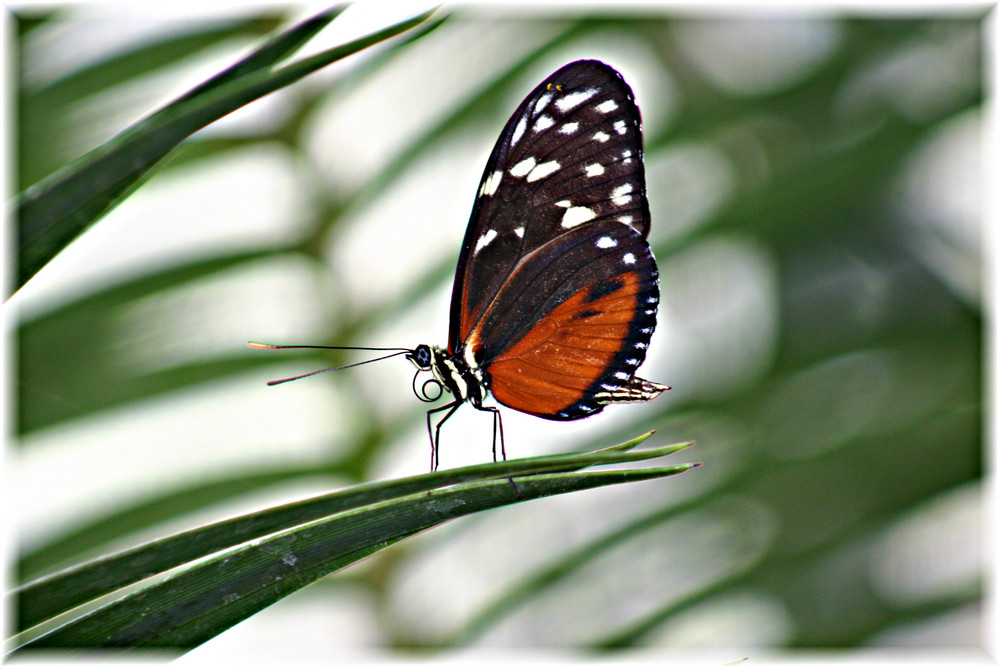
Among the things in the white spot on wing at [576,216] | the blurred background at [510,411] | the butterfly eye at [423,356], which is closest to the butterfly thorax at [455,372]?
the butterfly eye at [423,356]

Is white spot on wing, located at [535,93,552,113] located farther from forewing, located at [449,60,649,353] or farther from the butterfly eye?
the butterfly eye

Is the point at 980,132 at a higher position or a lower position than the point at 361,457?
higher

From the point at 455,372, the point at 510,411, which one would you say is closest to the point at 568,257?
the point at 455,372

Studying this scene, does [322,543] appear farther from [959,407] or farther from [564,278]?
[959,407]

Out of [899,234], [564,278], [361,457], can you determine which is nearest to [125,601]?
[564,278]

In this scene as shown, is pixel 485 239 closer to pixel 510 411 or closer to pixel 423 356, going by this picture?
pixel 423 356

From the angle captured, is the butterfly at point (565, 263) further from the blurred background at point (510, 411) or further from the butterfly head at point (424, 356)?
the blurred background at point (510, 411)
